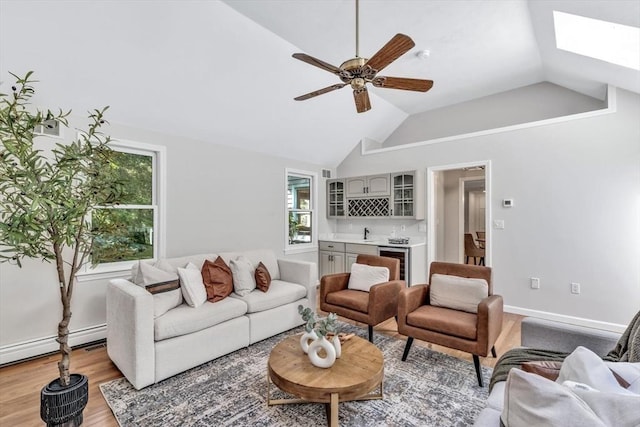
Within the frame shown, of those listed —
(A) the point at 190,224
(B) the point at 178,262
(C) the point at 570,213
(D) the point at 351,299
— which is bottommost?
(D) the point at 351,299

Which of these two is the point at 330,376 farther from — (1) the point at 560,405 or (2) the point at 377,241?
(2) the point at 377,241

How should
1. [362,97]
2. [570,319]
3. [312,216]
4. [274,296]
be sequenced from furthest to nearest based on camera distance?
1. [312,216]
2. [570,319]
3. [274,296]
4. [362,97]

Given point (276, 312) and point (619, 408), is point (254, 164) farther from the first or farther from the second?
point (619, 408)

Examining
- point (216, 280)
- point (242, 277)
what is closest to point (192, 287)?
point (216, 280)

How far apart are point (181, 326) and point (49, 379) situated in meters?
1.11

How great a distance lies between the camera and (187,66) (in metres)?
2.97

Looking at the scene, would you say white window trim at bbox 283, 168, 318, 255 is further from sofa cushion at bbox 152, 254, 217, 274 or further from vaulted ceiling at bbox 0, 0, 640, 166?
sofa cushion at bbox 152, 254, 217, 274

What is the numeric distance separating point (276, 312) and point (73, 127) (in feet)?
8.96

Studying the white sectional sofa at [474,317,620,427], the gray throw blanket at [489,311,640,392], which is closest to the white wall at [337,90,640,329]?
the white sectional sofa at [474,317,620,427]

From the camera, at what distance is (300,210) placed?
5.39m

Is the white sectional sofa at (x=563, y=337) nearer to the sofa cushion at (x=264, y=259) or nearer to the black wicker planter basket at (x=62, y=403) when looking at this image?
the black wicker planter basket at (x=62, y=403)

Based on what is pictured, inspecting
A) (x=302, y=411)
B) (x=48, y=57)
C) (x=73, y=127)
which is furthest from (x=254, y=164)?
(x=302, y=411)

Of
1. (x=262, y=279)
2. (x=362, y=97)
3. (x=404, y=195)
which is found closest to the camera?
(x=362, y=97)

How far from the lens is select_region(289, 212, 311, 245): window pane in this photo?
5.25m
